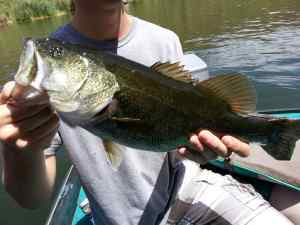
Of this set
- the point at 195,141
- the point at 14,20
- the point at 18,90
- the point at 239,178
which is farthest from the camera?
the point at 14,20

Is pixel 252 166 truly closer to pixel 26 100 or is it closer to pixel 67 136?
pixel 67 136

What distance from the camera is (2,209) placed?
6.85 metres

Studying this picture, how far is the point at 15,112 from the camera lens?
1960mm

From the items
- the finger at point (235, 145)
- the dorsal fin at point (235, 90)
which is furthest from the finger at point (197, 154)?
the dorsal fin at point (235, 90)

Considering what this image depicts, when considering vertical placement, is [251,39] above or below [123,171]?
below

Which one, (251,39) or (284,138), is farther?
A: (251,39)

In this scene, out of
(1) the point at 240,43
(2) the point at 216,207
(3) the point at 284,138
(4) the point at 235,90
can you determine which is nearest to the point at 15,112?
(4) the point at 235,90

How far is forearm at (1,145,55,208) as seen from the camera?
7.56 feet

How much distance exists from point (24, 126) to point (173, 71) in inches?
30.6

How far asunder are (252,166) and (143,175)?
1819 mm

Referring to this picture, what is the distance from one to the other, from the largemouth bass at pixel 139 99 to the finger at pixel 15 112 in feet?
0.28

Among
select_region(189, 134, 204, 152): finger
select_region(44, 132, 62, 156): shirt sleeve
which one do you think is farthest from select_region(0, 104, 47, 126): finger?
select_region(44, 132, 62, 156): shirt sleeve

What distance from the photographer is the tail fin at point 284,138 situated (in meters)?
2.42

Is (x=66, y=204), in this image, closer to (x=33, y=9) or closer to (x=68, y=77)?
(x=68, y=77)
